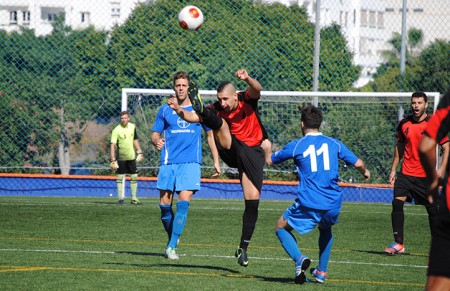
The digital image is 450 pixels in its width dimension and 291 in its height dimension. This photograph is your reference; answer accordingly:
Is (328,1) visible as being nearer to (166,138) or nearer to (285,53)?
(285,53)

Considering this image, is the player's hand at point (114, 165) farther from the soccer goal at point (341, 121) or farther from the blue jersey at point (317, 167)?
the blue jersey at point (317, 167)

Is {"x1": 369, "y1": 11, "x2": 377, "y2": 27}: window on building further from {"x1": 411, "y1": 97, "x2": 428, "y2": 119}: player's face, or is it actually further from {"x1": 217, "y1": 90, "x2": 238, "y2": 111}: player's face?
{"x1": 217, "y1": 90, "x2": 238, "y2": 111}: player's face

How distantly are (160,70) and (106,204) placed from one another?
786 centimetres

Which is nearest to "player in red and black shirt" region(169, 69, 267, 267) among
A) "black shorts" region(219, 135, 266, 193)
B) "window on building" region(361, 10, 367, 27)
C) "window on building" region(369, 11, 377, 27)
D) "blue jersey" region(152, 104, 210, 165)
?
"black shorts" region(219, 135, 266, 193)

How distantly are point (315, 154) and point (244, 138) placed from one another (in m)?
1.93

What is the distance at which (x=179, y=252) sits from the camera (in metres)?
11.2

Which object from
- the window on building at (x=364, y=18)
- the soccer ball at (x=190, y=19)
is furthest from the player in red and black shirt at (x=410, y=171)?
the window on building at (x=364, y=18)

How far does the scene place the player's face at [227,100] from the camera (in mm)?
9805

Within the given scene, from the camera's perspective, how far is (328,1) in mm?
88562

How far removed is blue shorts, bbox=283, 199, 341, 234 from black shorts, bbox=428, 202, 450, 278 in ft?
10.7

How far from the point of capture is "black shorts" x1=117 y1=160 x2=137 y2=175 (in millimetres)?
21406

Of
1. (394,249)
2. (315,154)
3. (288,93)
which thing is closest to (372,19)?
(288,93)

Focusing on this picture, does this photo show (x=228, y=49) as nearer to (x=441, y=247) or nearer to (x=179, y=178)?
(x=179, y=178)

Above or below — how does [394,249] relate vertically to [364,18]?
below
